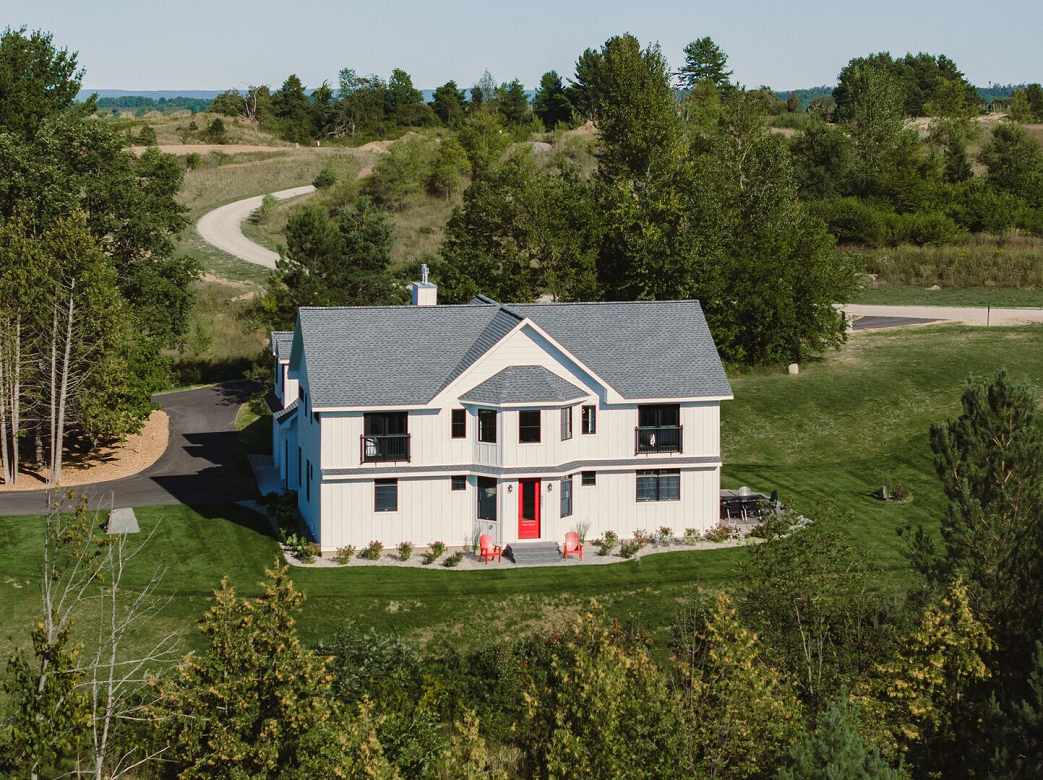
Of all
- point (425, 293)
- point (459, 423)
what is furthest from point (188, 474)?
point (459, 423)

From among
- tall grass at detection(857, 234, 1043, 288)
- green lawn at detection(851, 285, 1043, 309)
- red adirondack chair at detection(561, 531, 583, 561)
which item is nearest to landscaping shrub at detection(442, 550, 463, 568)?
red adirondack chair at detection(561, 531, 583, 561)

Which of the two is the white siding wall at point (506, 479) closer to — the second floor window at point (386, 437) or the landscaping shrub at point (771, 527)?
the second floor window at point (386, 437)

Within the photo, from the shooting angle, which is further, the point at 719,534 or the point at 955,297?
the point at 955,297

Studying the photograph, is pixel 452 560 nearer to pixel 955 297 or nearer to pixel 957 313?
pixel 957 313

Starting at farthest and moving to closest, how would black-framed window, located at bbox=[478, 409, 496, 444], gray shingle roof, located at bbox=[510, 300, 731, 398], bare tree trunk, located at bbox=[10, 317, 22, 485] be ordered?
bare tree trunk, located at bbox=[10, 317, 22, 485] → gray shingle roof, located at bbox=[510, 300, 731, 398] → black-framed window, located at bbox=[478, 409, 496, 444]

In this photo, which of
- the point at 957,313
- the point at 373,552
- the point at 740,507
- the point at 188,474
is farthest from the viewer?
the point at 957,313

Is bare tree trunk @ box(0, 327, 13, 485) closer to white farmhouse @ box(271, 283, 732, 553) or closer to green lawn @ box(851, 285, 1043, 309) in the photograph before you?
white farmhouse @ box(271, 283, 732, 553)

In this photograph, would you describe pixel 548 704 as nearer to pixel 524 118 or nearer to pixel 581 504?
pixel 581 504
